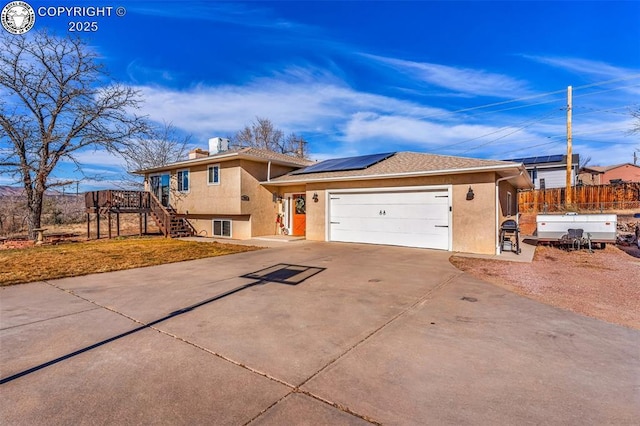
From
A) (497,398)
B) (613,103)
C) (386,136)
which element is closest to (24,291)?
(497,398)

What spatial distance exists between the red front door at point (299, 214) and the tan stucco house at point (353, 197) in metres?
0.05

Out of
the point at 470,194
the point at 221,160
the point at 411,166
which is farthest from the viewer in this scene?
the point at 221,160

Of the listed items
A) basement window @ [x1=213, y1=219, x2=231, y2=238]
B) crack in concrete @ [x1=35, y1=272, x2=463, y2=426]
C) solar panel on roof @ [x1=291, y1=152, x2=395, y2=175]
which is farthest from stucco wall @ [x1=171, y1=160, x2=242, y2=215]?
crack in concrete @ [x1=35, y1=272, x2=463, y2=426]

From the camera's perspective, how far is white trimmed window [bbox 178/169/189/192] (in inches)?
633

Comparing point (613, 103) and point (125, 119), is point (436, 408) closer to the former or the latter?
point (125, 119)

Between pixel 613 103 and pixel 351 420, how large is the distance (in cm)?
2371

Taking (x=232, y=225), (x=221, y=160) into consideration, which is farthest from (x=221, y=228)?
(x=221, y=160)

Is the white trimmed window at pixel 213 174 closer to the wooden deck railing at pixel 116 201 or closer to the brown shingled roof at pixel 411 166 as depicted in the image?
the brown shingled roof at pixel 411 166

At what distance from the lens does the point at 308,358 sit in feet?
10.2

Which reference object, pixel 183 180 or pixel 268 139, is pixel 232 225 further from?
pixel 268 139

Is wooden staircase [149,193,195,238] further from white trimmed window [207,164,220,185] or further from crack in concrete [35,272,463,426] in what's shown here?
crack in concrete [35,272,463,426]

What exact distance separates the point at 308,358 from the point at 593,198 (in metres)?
26.4

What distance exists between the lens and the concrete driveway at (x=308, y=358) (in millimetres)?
2301

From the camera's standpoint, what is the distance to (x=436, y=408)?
233 centimetres
